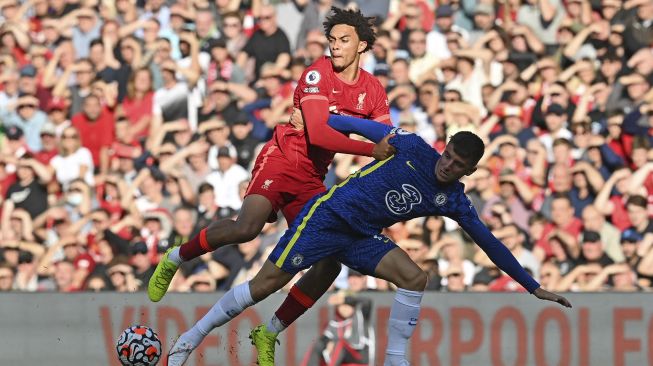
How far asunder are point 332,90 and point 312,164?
63 centimetres

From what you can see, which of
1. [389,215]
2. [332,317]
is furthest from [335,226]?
[332,317]

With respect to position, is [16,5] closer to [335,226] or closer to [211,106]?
[211,106]

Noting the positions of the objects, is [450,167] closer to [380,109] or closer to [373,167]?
[373,167]

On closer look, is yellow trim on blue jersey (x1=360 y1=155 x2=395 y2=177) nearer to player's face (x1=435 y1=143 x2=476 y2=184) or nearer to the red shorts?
player's face (x1=435 y1=143 x2=476 y2=184)

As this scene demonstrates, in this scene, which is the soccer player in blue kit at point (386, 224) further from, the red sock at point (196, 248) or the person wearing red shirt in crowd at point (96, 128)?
the person wearing red shirt in crowd at point (96, 128)

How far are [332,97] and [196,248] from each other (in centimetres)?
147

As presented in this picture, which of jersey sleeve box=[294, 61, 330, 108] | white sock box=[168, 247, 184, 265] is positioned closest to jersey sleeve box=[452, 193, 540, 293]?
jersey sleeve box=[294, 61, 330, 108]

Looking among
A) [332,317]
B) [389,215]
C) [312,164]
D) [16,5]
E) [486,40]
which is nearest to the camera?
[389,215]

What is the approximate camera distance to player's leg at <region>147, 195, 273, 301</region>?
33.2 ft

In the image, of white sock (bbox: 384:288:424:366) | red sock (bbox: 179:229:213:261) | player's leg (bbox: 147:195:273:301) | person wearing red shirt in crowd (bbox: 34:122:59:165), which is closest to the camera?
white sock (bbox: 384:288:424:366)

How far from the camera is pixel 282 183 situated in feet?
33.9

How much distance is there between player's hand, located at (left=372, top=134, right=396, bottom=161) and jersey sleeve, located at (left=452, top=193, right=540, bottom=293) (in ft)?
1.97

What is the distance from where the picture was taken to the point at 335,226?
983 cm

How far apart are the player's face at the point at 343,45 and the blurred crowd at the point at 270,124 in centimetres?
379
